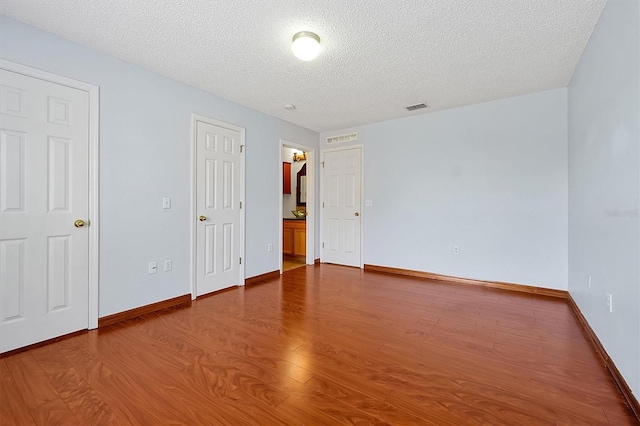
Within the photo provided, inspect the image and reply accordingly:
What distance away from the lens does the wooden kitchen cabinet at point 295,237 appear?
563 cm

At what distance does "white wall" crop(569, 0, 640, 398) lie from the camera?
5.09 feet

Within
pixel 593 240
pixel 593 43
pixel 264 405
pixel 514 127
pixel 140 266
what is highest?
pixel 593 43

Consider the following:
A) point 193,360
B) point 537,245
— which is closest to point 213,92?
point 193,360

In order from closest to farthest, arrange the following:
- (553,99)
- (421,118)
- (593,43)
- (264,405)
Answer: (264,405), (593,43), (553,99), (421,118)

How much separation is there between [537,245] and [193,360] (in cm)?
398

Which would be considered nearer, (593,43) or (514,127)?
(593,43)

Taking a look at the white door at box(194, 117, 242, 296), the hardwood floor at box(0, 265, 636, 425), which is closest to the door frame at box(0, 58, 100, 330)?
the hardwood floor at box(0, 265, 636, 425)

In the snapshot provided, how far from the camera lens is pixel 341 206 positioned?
5238 mm

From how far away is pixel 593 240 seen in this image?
2.27m

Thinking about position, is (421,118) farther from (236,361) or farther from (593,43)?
(236,361)

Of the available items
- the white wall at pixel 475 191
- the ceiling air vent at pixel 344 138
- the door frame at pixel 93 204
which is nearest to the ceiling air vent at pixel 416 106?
the white wall at pixel 475 191

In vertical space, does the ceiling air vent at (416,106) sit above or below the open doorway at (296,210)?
above

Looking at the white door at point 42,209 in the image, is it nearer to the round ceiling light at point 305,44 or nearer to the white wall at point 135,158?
the white wall at point 135,158

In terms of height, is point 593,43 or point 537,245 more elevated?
point 593,43
